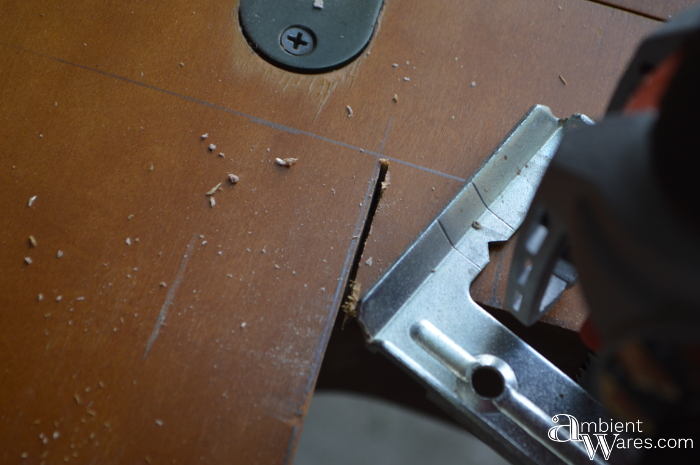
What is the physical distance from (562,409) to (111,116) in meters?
0.72

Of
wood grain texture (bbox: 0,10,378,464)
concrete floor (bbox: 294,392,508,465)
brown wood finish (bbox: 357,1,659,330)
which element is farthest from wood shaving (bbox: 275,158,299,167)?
concrete floor (bbox: 294,392,508,465)

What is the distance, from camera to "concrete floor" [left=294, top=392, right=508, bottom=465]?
234 centimetres

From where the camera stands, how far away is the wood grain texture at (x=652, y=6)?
0.89 metres

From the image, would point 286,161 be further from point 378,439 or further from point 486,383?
point 378,439

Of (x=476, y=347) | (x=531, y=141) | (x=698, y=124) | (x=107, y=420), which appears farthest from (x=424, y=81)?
(x=107, y=420)

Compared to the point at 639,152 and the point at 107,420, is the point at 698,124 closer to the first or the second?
the point at 639,152

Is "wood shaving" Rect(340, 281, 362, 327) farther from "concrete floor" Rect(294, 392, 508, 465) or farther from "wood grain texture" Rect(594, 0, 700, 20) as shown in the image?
"concrete floor" Rect(294, 392, 508, 465)

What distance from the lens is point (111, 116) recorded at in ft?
2.47

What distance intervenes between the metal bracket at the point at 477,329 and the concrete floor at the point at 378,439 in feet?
5.76

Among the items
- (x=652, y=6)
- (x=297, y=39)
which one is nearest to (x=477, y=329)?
(x=297, y=39)

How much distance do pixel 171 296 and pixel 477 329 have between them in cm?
39

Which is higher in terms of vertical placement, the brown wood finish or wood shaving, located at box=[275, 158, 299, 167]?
the brown wood finish

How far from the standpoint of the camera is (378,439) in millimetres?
2385

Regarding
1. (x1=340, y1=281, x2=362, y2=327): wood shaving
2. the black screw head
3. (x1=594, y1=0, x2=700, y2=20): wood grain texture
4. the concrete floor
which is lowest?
the concrete floor
